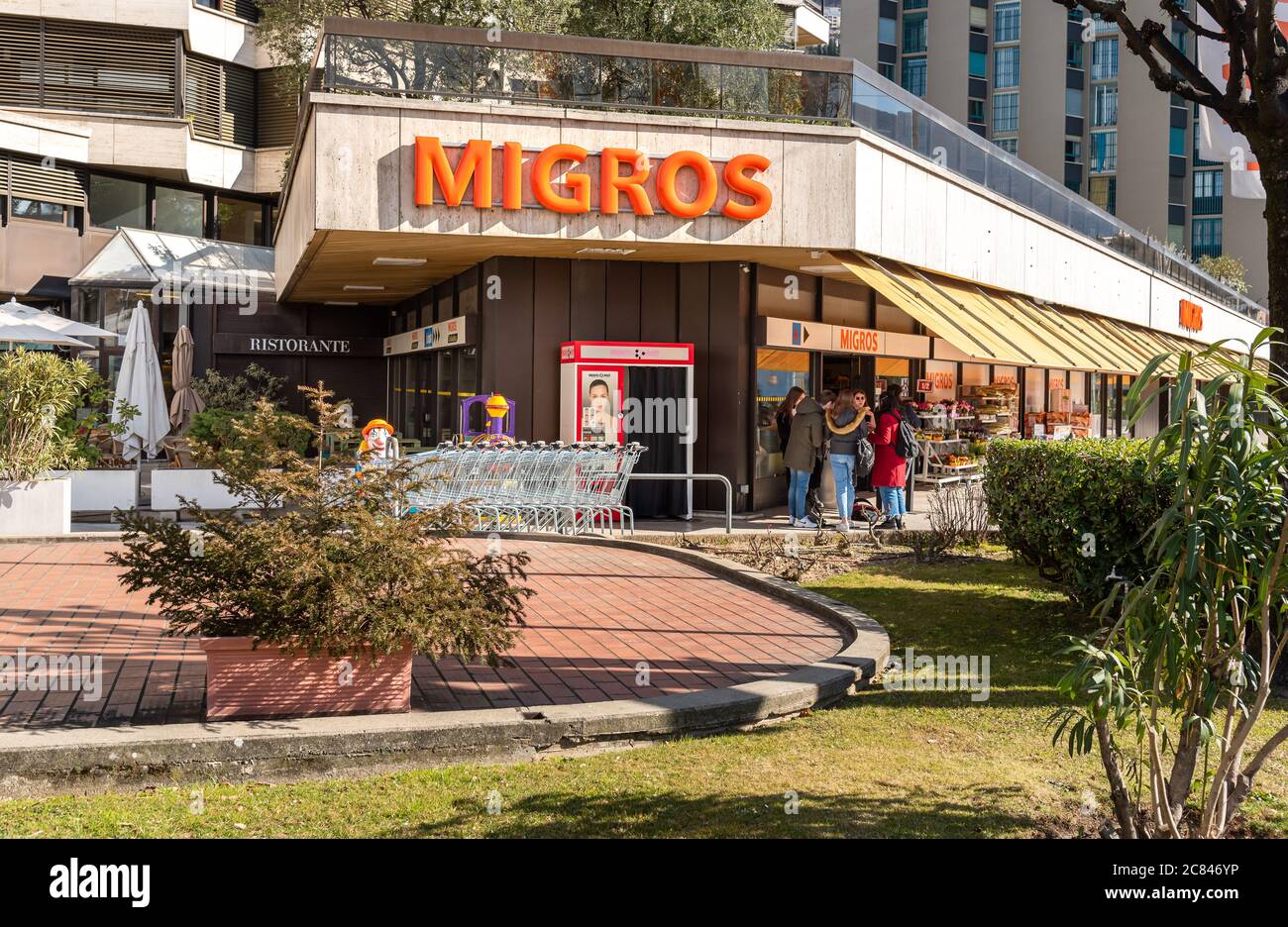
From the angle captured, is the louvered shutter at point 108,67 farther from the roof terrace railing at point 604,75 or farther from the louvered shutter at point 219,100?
the roof terrace railing at point 604,75

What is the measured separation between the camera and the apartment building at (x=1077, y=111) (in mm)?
66625

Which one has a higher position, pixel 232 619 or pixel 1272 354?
pixel 1272 354

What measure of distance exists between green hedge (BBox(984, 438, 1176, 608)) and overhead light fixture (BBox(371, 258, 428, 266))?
11.1 meters

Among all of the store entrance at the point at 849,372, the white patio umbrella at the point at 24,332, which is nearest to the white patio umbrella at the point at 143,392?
the white patio umbrella at the point at 24,332

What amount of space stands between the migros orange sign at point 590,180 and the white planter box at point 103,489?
555cm

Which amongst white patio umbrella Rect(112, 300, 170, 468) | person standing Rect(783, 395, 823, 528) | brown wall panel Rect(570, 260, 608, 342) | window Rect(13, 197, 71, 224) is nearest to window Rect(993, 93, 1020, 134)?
window Rect(13, 197, 71, 224)

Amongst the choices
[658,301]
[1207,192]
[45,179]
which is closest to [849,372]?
[658,301]

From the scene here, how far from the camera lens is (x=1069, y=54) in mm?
66938

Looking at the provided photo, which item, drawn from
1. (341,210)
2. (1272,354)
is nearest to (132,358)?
(341,210)

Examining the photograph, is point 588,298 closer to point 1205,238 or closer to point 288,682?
point 288,682

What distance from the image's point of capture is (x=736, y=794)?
203 inches
